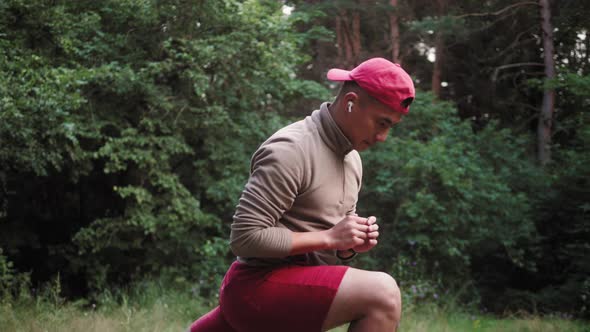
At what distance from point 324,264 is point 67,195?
7.86 meters

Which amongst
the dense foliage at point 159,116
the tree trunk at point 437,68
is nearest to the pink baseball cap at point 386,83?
the dense foliage at point 159,116

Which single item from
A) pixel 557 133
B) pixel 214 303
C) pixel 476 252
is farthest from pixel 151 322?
pixel 557 133

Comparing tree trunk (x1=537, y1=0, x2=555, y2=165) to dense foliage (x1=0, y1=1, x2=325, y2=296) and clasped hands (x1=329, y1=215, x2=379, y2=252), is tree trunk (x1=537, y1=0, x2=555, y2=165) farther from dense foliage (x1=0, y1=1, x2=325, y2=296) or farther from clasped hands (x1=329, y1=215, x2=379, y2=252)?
clasped hands (x1=329, y1=215, x2=379, y2=252)

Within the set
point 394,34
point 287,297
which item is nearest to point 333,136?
point 287,297

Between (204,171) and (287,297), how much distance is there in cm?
625

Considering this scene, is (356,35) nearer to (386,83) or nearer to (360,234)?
(386,83)

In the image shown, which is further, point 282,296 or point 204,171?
point 204,171

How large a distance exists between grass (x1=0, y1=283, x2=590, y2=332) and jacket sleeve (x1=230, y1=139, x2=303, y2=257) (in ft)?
8.78

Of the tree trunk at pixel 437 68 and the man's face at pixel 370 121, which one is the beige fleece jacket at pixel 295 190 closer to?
the man's face at pixel 370 121

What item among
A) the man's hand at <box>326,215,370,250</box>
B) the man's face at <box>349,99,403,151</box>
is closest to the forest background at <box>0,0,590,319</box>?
the man's face at <box>349,99,403,151</box>

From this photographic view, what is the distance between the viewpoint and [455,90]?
47.5 feet

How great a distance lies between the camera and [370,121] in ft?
7.48

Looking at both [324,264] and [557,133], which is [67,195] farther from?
[557,133]

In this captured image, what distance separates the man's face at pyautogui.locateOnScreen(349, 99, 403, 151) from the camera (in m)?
2.25
